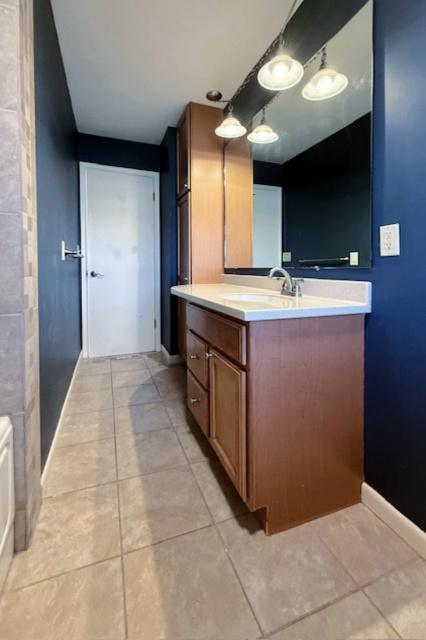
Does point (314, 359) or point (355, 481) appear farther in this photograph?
point (355, 481)

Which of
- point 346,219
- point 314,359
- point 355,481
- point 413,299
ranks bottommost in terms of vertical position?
point 355,481

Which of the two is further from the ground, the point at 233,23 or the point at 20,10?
the point at 233,23

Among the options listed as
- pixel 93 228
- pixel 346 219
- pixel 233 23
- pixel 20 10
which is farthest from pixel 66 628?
pixel 93 228

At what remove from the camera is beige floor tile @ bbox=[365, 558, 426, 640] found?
84cm

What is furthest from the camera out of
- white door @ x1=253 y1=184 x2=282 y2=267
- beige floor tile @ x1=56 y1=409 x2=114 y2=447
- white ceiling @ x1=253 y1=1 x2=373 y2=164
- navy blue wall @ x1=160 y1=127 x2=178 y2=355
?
navy blue wall @ x1=160 y1=127 x2=178 y2=355

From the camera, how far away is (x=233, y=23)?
1.75m

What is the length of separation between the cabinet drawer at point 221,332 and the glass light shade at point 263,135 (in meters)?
1.27

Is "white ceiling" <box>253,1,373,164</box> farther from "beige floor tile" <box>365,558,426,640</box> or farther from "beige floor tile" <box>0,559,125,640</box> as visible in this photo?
"beige floor tile" <box>0,559,125,640</box>

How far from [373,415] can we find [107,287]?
2.95m

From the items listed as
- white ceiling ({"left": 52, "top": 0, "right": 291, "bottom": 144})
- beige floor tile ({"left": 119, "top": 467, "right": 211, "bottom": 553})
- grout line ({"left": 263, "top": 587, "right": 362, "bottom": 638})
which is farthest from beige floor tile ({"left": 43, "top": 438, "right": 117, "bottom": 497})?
white ceiling ({"left": 52, "top": 0, "right": 291, "bottom": 144})

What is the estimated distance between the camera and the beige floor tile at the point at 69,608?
82 centimetres

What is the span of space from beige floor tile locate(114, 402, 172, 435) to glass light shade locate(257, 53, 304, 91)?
1.99 metres

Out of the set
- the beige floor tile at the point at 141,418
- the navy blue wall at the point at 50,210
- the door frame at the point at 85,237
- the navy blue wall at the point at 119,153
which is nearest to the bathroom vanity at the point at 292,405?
the beige floor tile at the point at 141,418

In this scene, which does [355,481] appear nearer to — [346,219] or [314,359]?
[314,359]
